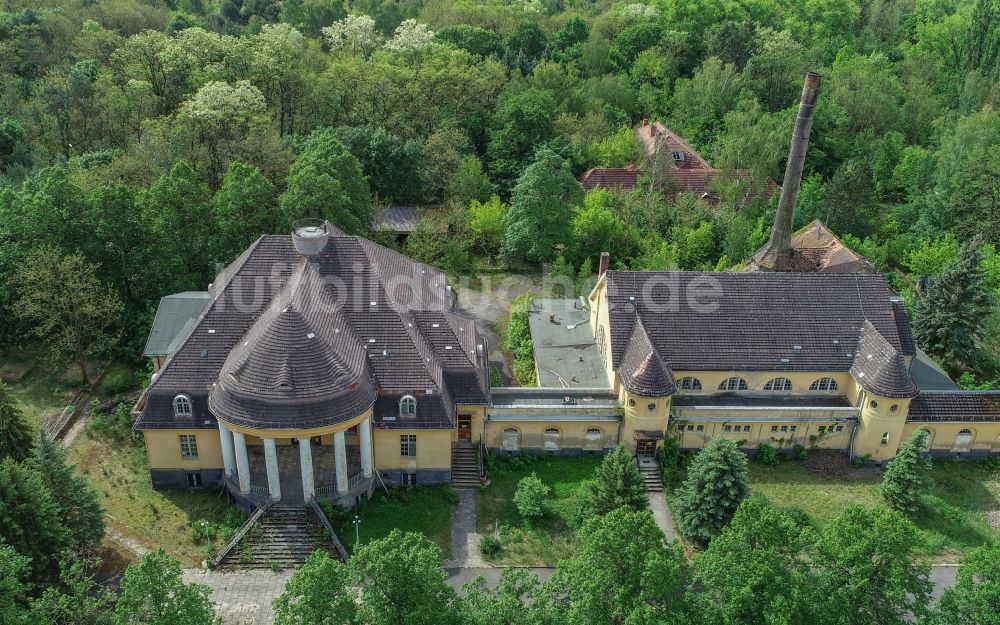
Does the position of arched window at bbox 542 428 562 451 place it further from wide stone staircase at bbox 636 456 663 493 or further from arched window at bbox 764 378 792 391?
arched window at bbox 764 378 792 391

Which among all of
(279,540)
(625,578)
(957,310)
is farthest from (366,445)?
(957,310)

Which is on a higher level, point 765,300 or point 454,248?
point 765,300

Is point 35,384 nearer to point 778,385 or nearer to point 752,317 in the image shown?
point 752,317

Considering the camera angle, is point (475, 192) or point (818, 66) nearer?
point (475, 192)


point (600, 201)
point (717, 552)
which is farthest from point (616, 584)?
point (600, 201)

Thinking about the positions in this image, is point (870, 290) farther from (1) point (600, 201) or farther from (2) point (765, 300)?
(1) point (600, 201)

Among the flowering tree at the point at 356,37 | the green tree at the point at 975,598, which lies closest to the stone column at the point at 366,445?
the green tree at the point at 975,598
